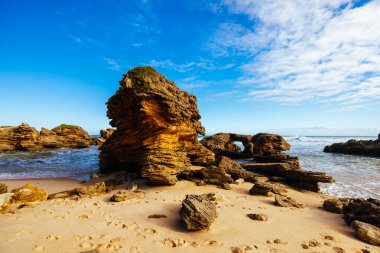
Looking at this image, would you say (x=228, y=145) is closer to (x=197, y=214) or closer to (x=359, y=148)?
(x=197, y=214)

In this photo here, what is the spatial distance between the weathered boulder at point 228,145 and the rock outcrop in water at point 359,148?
21.2 m

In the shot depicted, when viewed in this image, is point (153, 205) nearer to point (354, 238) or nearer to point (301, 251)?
point (301, 251)

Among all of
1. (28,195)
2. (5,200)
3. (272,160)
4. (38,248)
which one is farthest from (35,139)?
(38,248)

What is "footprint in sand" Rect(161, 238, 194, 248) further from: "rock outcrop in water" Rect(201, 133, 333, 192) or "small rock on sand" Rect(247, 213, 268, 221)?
"rock outcrop in water" Rect(201, 133, 333, 192)

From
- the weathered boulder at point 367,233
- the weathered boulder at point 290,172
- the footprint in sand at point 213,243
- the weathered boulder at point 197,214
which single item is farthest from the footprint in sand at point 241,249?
the weathered boulder at point 290,172

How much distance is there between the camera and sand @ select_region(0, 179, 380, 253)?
5.38 m

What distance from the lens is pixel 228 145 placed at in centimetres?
2777

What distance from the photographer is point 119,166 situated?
17.1 meters

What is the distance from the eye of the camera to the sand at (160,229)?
5.38m

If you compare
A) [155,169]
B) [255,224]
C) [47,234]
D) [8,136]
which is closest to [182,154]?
[155,169]

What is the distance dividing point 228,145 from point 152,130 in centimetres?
1651

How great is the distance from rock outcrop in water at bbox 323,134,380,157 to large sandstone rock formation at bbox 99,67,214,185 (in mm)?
34064

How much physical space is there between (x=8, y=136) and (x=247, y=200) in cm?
4595

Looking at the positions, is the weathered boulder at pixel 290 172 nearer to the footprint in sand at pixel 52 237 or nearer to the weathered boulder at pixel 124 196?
the weathered boulder at pixel 124 196
